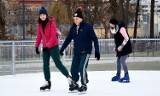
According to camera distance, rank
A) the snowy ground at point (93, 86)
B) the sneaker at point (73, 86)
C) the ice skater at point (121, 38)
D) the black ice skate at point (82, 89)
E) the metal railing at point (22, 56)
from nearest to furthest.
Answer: the black ice skate at point (82, 89) < the snowy ground at point (93, 86) < the sneaker at point (73, 86) < the ice skater at point (121, 38) < the metal railing at point (22, 56)

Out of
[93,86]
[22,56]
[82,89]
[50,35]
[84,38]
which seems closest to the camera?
[82,89]

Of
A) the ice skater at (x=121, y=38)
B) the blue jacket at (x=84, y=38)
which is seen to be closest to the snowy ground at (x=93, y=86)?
the ice skater at (x=121, y=38)

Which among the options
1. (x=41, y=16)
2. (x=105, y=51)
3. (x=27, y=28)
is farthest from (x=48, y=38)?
(x=27, y=28)

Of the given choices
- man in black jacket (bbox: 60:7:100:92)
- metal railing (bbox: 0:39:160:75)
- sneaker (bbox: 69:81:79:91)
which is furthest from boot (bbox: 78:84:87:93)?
metal railing (bbox: 0:39:160:75)

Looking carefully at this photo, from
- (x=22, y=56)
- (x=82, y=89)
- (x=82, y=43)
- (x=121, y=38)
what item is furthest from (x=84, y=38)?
(x=22, y=56)

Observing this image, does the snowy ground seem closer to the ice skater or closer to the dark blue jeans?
the dark blue jeans

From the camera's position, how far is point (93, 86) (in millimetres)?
9219

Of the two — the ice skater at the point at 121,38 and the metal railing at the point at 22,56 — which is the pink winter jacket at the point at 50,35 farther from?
the metal railing at the point at 22,56

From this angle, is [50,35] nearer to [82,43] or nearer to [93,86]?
[82,43]

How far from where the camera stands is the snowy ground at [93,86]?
802 centimetres

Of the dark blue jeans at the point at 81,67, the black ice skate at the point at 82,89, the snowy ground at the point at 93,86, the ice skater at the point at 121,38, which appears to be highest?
the ice skater at the point at 121,38

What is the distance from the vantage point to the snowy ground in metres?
8.02

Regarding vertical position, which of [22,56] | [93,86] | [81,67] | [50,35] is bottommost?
[93,86]

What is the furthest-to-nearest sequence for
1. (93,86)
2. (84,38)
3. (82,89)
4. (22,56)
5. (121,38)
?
(22,56)
(121,38)
(93,86)
(84,38)
(82,89)
